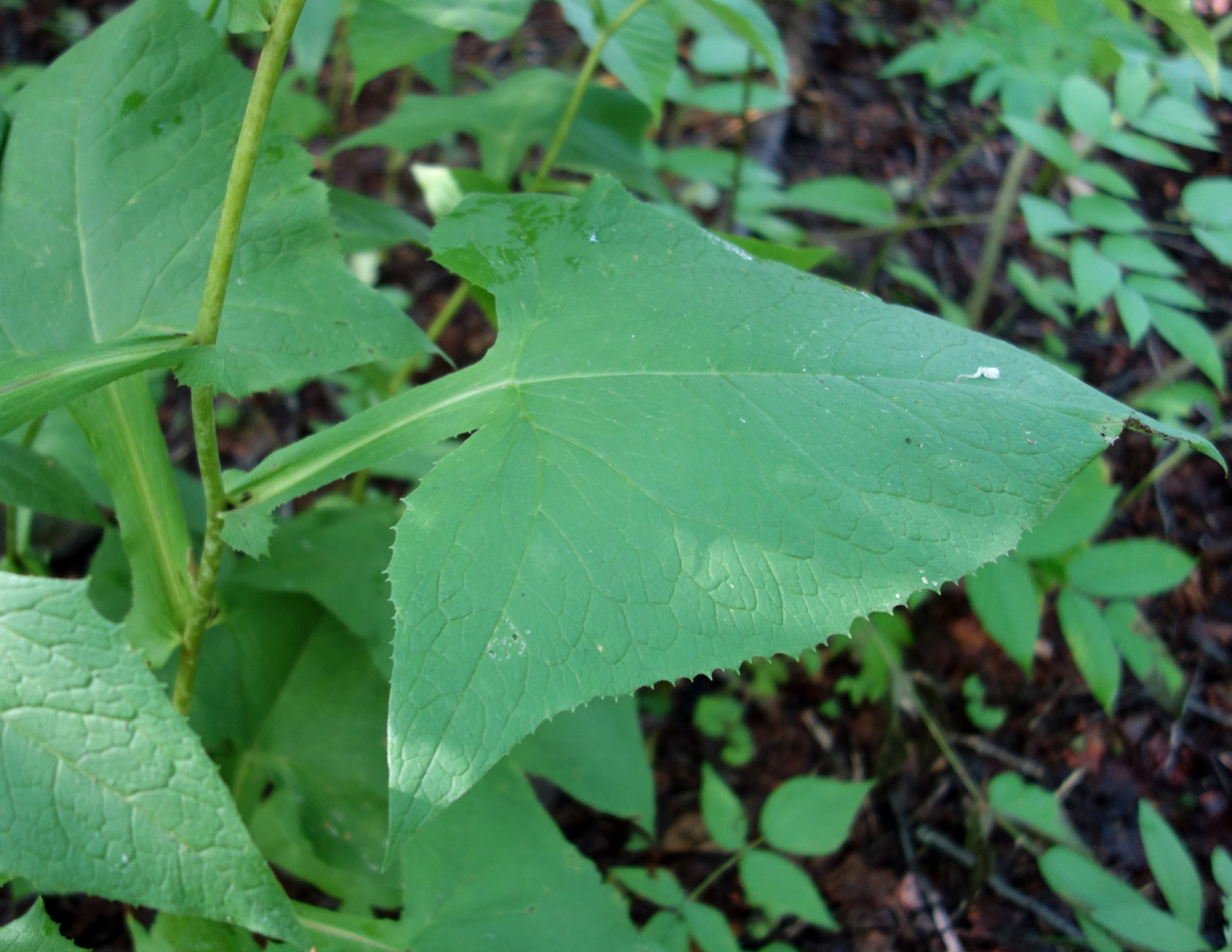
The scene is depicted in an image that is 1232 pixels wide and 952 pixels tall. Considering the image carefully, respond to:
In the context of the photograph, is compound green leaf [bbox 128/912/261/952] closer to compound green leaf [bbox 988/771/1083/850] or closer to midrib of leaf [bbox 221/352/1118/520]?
midrib of leaf [bbox 221/352/1118/520]

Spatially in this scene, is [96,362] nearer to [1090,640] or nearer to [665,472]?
[665,472]

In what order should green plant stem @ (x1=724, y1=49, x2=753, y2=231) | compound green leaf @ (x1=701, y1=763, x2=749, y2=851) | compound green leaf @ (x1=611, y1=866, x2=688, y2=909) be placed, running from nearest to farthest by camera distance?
compound green leaf @ (x1=611, y1=866, x2=688, y2=909)
compound green leaf @ (x1=701, y1=763, x2=749, y2=851)
green plant stem @ (x1=724, y1=49, x2=753, y2=231)

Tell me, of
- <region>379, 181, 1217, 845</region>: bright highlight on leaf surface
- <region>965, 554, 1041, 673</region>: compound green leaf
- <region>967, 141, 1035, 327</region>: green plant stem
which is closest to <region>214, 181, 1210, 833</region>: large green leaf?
<region>379, 181, 1217, 845</region>: bright highlight on leaf surface

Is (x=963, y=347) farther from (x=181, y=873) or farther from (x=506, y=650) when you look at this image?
(x=181, y=873)

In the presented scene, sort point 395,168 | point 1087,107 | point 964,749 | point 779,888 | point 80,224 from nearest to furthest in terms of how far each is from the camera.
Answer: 1. point 80,224
2. point 779,888
3. point 1087,107
4. point 964,749
5. point 395,168

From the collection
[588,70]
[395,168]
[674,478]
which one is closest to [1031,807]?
[674,478]


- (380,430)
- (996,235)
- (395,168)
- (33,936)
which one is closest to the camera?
(33,936)
